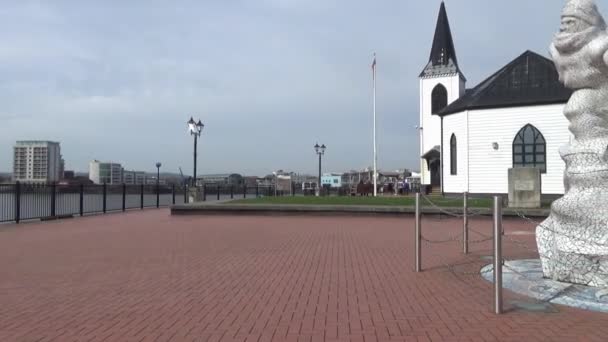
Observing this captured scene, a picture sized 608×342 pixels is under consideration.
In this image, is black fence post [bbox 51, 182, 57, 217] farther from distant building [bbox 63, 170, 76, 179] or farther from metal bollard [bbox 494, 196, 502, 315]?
distant building [bbox 63, 170, 76, 179]

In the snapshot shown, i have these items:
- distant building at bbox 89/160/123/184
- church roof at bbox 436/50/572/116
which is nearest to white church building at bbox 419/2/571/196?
church roof at bbox 436/50/572/116

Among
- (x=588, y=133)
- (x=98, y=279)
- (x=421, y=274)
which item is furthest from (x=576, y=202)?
(x=98, y=279)

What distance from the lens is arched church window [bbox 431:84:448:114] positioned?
47156 mm

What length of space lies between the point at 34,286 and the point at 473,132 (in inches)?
1154

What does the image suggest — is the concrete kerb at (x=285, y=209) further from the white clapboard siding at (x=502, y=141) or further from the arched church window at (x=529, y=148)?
the arched church window at (x=529, y=148)

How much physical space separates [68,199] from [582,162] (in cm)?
1957

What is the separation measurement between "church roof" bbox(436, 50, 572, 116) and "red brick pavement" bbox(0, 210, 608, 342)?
68.6 feet

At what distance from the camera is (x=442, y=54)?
48.8 meters

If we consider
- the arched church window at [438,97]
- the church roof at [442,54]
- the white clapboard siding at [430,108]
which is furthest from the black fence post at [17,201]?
the church roof at [442,54]

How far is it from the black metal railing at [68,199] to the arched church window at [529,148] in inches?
832

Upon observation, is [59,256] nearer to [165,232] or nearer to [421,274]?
[165,232]

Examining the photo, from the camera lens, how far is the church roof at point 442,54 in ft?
156

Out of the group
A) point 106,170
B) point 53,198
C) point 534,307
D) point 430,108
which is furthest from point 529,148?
point 106,170

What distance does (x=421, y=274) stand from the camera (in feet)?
26.8
